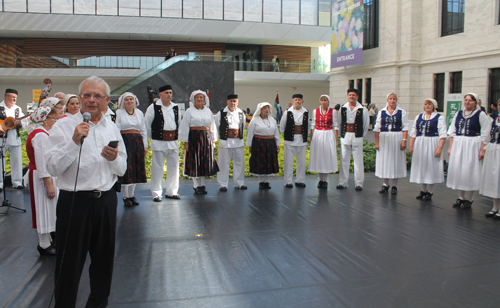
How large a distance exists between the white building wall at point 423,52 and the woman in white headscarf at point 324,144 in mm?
10413

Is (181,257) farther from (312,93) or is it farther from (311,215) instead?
(312,93)

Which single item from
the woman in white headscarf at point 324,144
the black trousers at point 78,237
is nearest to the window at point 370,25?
the woman in white headscarf at point 324,144

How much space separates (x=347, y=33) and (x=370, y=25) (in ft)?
5.42

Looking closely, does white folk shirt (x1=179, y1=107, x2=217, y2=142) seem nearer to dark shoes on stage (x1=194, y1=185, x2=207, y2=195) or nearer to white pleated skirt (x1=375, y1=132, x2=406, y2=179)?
dark shoes on stage (x1=194, y1=185, x2=207, y2=195)

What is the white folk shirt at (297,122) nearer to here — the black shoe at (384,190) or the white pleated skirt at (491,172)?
the black shoe at (384,190)

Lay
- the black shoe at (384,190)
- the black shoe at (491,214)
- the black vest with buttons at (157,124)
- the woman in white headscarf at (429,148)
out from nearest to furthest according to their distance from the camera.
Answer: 1. the black shoe at (491,214)
2. the black vest with buttons at (157,124)
3. the woman in white headscarf at (429,148)
4. the black shoe at (384,190)

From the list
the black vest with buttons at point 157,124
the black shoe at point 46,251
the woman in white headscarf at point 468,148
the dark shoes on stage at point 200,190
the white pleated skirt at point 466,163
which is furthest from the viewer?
the dark shoes on stage at point 200,190

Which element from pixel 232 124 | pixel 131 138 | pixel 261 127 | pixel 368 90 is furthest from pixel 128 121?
pixel 368 90

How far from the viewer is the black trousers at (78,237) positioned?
8.73 ft

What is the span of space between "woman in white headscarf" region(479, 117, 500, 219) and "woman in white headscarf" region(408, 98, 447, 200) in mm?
1088

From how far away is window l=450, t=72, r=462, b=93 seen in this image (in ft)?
55.0

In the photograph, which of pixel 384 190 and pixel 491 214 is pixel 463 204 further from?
pixel 384 190

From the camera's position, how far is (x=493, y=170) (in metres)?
5.64

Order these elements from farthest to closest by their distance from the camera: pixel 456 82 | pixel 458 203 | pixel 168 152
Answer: pixel 456 82 → pixel 168 152 → pixel 458 203
